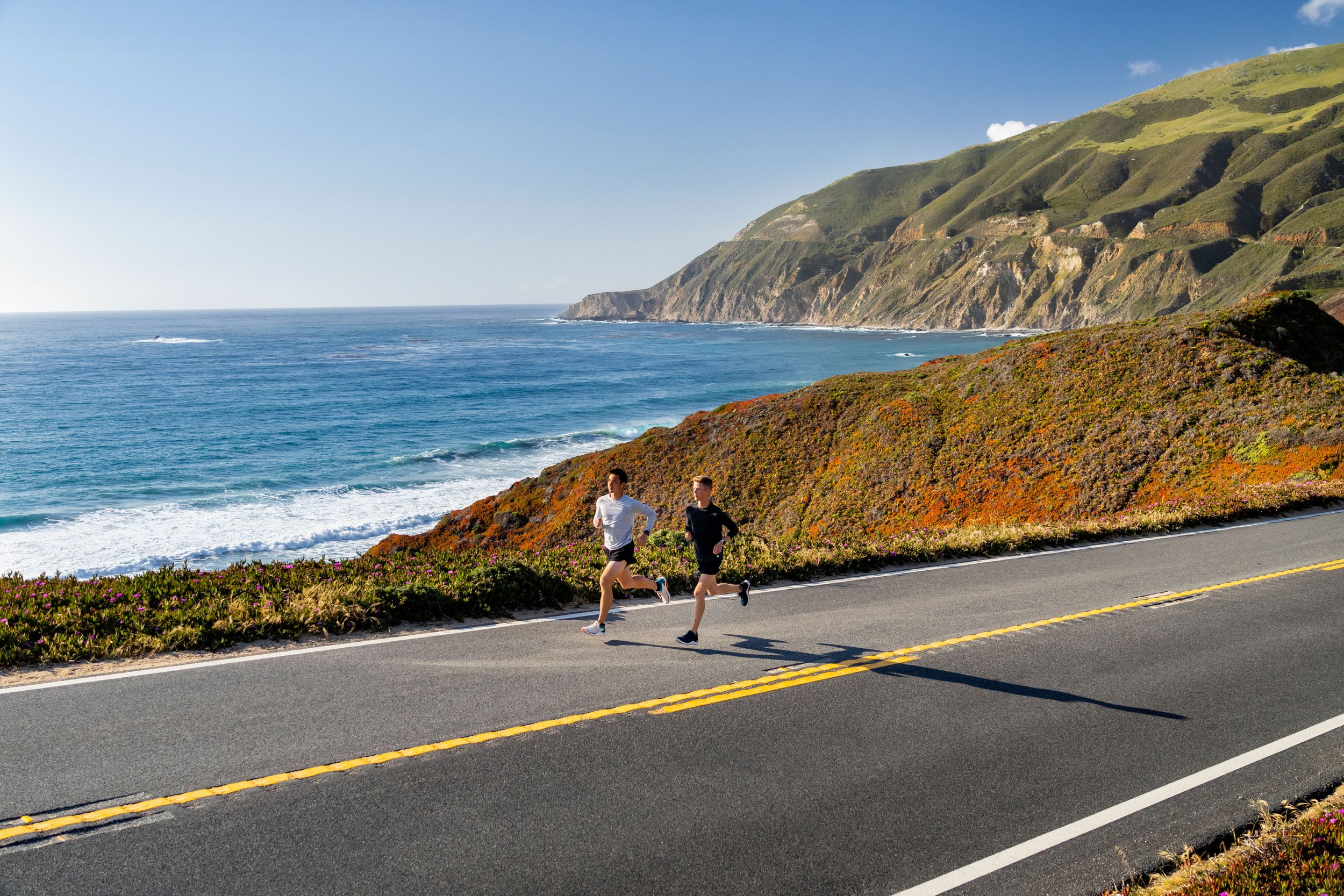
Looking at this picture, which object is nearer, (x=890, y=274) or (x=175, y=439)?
(x=175, y=439)

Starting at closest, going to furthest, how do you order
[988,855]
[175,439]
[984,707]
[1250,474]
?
[988,855] → [984,707] → [1250,474] → [175,439]

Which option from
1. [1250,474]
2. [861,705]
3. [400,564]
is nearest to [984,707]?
[861,705]

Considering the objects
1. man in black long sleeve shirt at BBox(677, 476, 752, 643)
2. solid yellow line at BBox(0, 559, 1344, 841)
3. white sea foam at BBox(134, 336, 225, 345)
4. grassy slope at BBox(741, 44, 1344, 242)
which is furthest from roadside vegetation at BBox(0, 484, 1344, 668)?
grassy slope at BBox(741, 44, 1344, 242)

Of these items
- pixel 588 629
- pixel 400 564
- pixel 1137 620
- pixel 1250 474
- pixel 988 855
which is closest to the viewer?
pixel 988 855

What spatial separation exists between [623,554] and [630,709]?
2.56 metres

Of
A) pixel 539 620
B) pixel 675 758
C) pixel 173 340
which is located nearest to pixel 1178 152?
pixel 539 620

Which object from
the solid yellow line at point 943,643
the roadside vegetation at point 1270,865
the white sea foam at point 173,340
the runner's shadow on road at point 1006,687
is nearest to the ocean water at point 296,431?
the solid yellow line at point 943,643

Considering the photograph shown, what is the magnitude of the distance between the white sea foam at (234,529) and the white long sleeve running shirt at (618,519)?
66.7ft

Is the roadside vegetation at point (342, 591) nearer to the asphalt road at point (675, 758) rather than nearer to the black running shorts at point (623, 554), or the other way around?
the asphalt road at point (675, 758)

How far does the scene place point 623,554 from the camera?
8.67m

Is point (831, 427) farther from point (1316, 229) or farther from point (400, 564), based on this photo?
point (1316, 229)

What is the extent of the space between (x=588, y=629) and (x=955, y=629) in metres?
4.37

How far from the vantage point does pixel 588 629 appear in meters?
8.26

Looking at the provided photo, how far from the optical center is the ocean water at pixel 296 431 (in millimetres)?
29266
